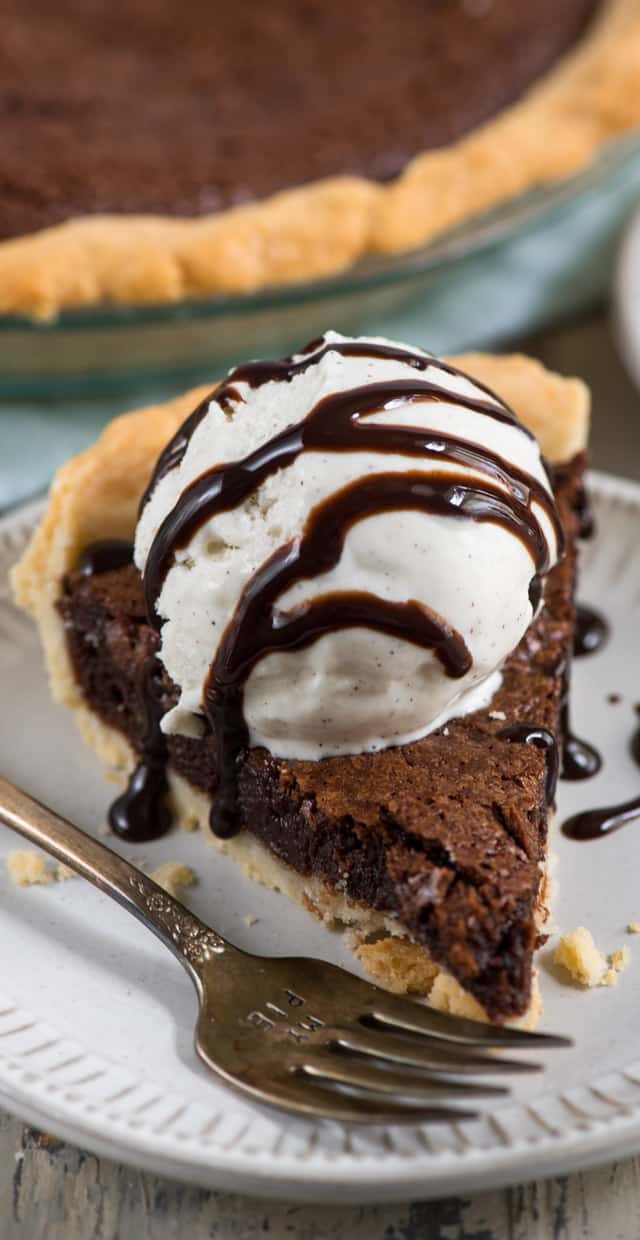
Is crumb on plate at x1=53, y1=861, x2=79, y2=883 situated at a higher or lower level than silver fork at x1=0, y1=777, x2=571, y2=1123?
higher

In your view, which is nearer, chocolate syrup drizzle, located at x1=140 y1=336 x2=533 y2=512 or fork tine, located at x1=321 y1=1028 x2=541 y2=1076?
fork tine, located at x1=321 y1=1028 x2=541 y2=1076

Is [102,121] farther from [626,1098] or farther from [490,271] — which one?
[626,1098]

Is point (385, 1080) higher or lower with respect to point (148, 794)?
lower

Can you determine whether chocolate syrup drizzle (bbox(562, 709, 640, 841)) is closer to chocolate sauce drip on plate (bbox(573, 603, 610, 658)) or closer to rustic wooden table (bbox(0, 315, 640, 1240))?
chocolate sauce drip on plate (bbox(573, 603, 610, 658))

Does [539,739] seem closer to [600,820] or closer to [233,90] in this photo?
[600,820]

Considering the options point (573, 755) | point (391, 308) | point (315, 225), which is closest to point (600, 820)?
point (573, 755)

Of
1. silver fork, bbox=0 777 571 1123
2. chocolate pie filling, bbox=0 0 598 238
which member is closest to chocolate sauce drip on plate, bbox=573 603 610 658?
silver fork, bbox=0 777 571 1123

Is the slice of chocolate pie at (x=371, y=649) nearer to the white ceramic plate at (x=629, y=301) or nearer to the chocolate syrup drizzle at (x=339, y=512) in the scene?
the chocolate syrup drizzle at (x=339, y=512)
